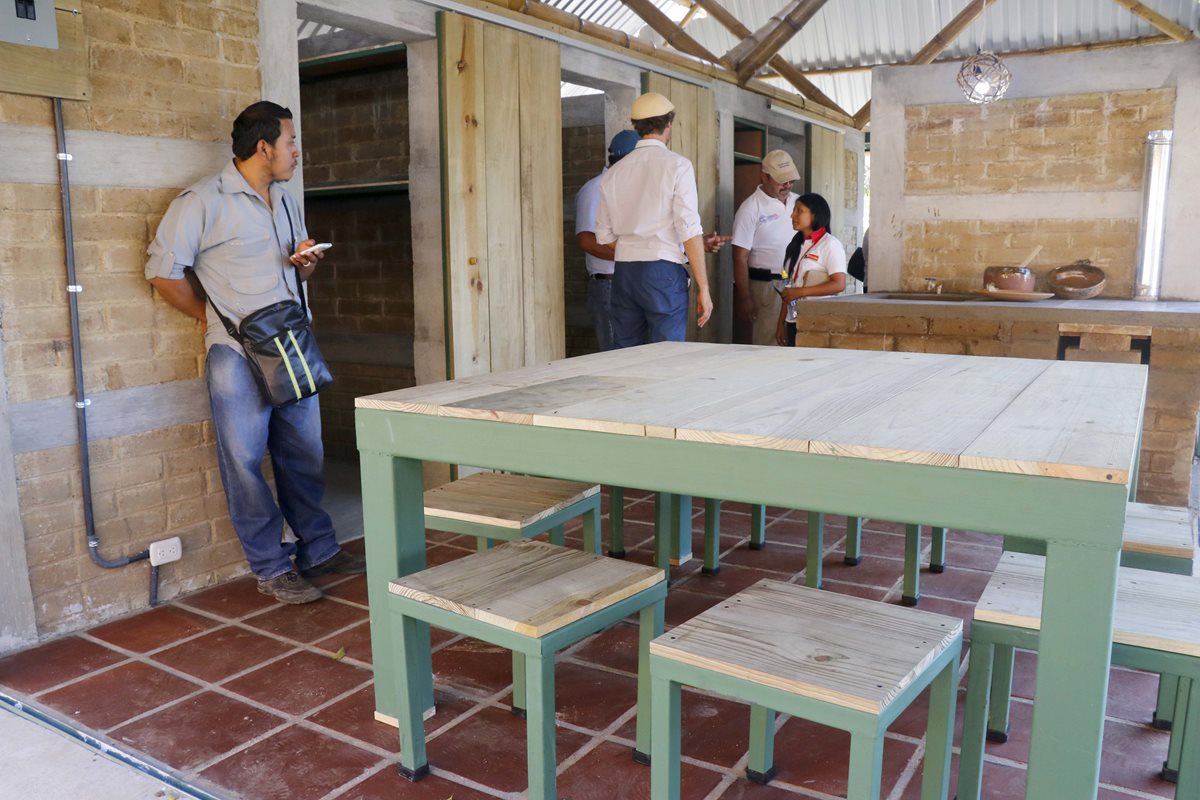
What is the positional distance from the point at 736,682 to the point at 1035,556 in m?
1.14

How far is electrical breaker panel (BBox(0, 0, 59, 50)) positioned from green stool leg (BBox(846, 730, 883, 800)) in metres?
3.11

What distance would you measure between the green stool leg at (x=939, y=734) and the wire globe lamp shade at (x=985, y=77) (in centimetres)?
485

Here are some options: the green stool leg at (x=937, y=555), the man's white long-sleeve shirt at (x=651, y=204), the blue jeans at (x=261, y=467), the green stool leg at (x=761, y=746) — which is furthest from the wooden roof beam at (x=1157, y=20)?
the green stool leg at (x=761, y=746)

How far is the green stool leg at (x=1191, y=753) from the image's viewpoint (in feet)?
6.57

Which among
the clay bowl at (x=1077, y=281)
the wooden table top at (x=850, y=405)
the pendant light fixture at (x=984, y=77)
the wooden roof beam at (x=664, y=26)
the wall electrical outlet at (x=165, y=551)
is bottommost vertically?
the wall electrical outlet at (x=165, y=551)

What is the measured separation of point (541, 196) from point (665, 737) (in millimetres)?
3876

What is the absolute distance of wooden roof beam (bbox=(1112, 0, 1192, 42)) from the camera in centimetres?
931

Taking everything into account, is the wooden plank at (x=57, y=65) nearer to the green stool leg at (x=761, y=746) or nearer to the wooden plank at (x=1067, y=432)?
the green stool leg at (x=761, y=746)

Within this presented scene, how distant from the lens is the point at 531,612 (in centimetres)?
204

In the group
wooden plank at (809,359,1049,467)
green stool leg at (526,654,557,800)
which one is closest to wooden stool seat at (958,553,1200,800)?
wooden plank at (809,359,1049,467)

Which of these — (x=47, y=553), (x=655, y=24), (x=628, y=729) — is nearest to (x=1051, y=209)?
(x=655, y=24)

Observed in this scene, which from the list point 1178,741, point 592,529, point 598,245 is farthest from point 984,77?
point 1178,741

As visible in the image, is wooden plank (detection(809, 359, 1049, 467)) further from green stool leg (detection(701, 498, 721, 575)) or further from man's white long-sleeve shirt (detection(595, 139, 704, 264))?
man's white long-sleeve shirt (detection(595, 139, 704, 264))

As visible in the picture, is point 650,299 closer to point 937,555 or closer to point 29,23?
point 937,555
